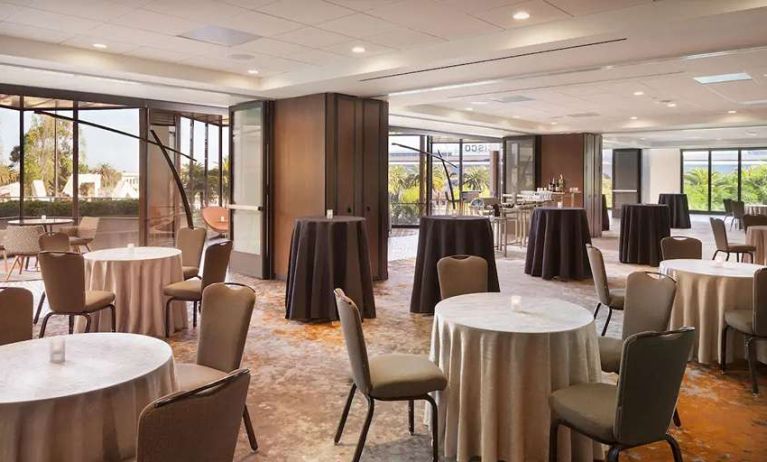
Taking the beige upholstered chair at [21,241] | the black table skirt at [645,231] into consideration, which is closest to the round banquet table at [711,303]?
the black table skirt at [645,231]

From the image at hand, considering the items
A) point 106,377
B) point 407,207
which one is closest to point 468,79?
point 106,377

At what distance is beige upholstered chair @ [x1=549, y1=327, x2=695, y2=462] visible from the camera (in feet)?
7.89

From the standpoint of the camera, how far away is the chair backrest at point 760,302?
161 inches

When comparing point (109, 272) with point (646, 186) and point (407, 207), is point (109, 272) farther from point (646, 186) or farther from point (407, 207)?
point (646, 186)

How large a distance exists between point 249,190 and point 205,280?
410cm

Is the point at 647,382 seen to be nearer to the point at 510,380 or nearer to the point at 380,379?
the point at 510,380

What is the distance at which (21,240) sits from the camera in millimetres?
8406

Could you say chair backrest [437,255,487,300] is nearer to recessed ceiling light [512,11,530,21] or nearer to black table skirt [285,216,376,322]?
black table skirt [285,216,376,322]

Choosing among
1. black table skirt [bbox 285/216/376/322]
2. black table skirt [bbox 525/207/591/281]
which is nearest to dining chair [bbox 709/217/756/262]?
black table skirt [bbox 525/207/591/281]

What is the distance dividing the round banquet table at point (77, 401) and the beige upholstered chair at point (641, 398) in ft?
6.09

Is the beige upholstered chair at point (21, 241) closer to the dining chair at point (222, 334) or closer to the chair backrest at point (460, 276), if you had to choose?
the dining chair at point (222, 334)

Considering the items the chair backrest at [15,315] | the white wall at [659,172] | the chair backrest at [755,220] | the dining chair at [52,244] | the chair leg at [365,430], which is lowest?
the chair leg at [365,430]

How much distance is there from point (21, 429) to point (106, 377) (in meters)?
0.36

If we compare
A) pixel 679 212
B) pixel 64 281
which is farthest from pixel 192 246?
pixel 679 212
